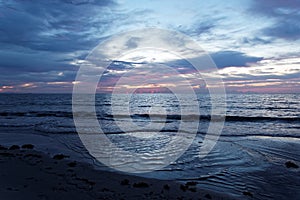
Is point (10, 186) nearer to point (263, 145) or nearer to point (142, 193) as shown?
point (142, 193)

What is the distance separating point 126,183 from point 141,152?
4.35 metres

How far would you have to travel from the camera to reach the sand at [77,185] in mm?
5805

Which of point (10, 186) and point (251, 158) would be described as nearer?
point (10, 186)

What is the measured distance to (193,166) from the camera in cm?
898

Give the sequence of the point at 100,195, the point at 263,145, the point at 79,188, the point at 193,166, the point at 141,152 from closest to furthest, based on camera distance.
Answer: the point at 100,195
the point at 79,188
the point at 193,166
the point at 141,152
the point at 263,145

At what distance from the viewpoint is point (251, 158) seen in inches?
408

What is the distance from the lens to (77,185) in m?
6.53

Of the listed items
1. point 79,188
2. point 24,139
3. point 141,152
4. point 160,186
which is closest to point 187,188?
point 160,186

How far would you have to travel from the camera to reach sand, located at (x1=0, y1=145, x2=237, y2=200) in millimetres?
5805

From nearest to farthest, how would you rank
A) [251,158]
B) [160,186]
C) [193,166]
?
1. [160,186]
2. [193,166]
3. [251,158]

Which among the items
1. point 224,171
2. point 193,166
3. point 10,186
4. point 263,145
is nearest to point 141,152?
point 193,166

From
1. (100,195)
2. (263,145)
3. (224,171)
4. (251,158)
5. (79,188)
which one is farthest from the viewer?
(263,145)

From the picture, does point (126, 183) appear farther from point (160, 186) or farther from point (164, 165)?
point (164, 165)

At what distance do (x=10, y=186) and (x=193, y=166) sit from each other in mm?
6230
